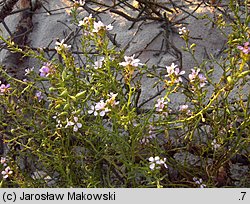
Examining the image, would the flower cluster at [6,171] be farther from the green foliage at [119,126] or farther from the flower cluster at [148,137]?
the flower cluster at [148,137]

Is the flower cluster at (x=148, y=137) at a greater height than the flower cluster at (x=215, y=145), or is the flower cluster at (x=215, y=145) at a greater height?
the flower cluster at (x=148, y=137)

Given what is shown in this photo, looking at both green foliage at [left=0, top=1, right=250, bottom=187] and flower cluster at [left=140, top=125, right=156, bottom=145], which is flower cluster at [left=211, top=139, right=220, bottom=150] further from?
flower cluster at [left=140, top=125, right=156, bottom=145]

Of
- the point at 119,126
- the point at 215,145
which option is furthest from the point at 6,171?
the point at 215,145

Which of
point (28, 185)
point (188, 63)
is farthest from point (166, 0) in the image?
point (28, 185)

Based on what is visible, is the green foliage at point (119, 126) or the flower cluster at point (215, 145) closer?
the green foliage at point (119, 126)

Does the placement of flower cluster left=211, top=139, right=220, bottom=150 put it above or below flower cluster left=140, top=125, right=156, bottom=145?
below

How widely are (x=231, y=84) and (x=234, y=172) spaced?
0.63 metres

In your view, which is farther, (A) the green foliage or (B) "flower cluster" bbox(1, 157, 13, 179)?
(B) "flower cluster" bbox(1, 157, 13, 179)

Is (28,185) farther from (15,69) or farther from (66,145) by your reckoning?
(15,69)

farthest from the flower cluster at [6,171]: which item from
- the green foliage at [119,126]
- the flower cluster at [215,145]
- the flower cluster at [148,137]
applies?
the flower cluster at [215,145]

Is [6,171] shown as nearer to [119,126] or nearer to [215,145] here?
[119,126]

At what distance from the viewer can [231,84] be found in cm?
130

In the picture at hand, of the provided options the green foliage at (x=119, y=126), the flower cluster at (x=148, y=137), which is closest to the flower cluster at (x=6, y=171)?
the green foliage at (x=119, y=126)

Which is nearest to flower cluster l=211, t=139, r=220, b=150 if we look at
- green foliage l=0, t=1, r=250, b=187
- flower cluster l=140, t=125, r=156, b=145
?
green foliage l=0, t=1, r=250, b=187
